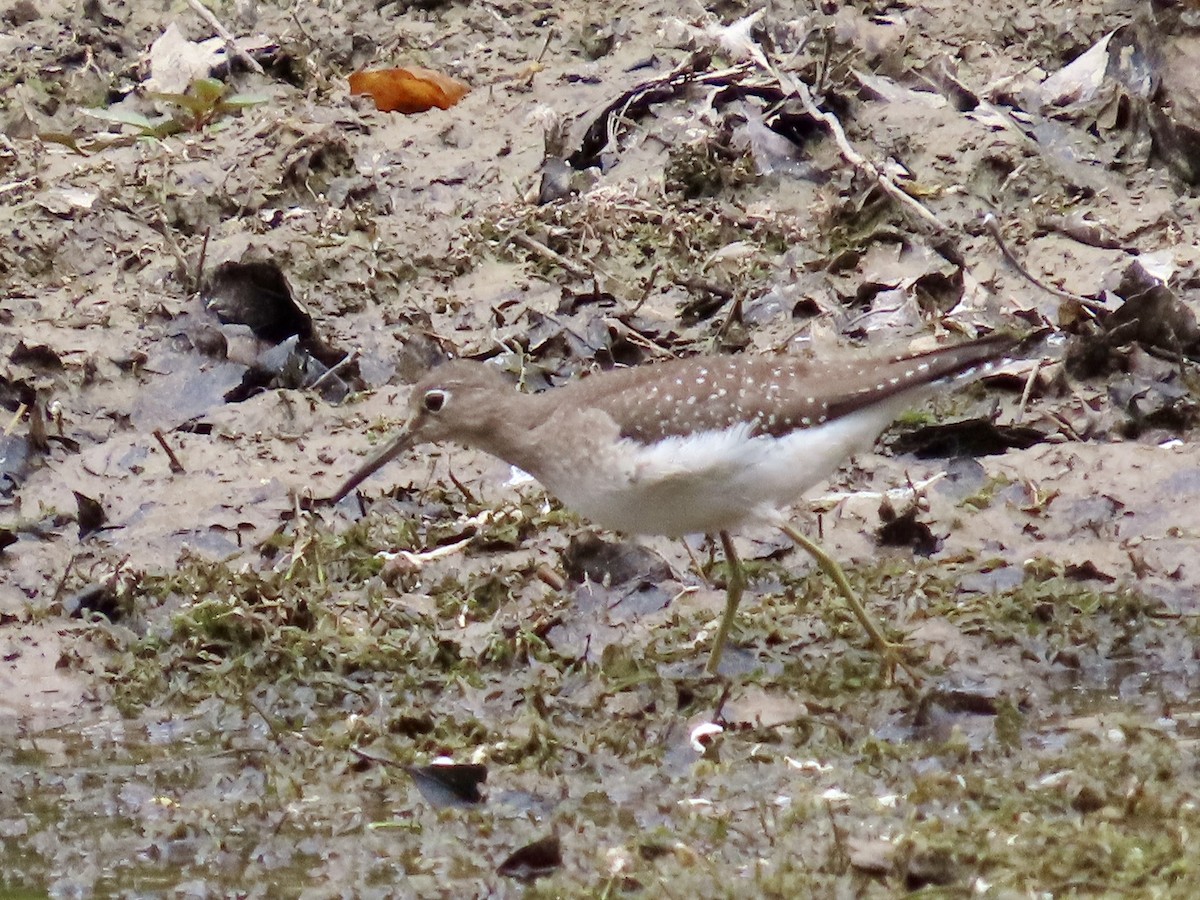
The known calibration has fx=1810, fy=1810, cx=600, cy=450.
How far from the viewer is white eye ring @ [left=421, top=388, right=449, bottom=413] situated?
665 cm

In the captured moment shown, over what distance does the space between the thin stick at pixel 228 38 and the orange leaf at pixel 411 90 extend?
813 millimetres

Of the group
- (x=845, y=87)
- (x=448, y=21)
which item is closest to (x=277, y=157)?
(x=448, y=21)

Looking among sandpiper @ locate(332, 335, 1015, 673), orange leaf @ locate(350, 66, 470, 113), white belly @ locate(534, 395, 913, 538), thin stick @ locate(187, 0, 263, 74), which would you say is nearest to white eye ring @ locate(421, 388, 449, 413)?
sandpiper @ locate(332, 335, 1015, 673)

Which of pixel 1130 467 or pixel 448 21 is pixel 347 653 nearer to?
pixel 1130 467

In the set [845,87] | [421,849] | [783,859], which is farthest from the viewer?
[845,87]

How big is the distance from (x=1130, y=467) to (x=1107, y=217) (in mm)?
2231

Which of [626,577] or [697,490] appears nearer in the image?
[697,490]

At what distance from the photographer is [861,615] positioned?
619 cm

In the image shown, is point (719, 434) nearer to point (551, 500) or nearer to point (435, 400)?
point (435, 400)

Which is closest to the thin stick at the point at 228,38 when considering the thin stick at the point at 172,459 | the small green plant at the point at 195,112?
the small green plant at the point at 195,112

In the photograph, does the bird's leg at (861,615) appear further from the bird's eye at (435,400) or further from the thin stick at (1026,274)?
the thin stick at (1026,274)

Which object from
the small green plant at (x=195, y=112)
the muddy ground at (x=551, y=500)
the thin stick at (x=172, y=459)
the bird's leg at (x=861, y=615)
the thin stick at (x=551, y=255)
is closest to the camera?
the muddy ground at (x=551, y=500)

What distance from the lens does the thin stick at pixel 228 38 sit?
10898 millimetres

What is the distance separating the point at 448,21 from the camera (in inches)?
440
